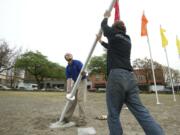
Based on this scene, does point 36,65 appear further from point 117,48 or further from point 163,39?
point 117,48

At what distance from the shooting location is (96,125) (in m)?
6.82

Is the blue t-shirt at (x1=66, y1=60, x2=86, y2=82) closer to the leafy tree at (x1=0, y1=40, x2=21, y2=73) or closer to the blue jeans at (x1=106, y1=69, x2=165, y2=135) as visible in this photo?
the blue jeans at (x1=106, y1=69, x2=165, y2=135)

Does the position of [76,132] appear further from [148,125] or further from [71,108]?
[148,125]

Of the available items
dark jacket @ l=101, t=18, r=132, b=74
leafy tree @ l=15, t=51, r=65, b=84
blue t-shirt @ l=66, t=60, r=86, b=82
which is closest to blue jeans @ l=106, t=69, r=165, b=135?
dark jacket @ l=101, t=18, r=132, b=74

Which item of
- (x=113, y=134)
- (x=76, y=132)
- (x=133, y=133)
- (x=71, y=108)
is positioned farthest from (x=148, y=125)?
(x=71, y=108)

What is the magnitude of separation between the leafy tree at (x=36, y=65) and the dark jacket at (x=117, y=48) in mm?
73718

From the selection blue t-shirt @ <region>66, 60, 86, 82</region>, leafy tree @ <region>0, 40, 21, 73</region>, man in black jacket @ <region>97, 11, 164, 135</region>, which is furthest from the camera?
leafy tree @ <region>0, 40, 21, 73</region>

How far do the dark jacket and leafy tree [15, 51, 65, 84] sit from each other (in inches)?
2902

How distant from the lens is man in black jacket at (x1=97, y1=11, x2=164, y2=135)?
12.9 ft

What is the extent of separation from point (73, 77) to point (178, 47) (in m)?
15.2

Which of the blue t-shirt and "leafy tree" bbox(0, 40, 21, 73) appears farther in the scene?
"leafy tree" bbox(0, 40, 21, 73)

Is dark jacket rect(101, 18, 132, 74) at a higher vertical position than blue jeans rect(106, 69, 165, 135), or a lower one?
higher

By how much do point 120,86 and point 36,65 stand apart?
77267 millimetres

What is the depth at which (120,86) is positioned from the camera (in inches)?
159
